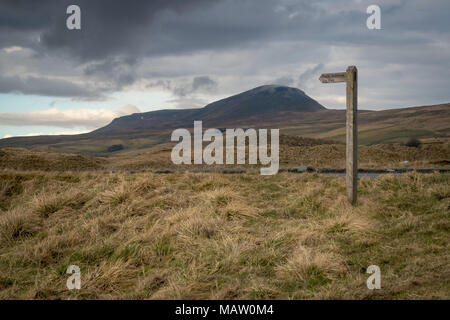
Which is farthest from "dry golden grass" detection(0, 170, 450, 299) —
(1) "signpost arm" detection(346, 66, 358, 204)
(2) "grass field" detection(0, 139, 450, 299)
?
(1) "signpost arm" detection(346, 66, 358, 204)

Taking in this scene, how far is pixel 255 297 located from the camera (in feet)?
15.7

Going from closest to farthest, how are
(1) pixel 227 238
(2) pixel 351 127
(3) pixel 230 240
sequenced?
(3) pixel 230 240 < (1) pixel 227 238 < (2) pixel 351 127

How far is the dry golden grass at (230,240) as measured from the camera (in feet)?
16.9

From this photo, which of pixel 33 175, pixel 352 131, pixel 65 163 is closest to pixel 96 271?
pixel 352 131

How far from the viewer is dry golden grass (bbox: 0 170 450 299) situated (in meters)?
5.16

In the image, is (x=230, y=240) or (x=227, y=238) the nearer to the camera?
(x=230, y=240)

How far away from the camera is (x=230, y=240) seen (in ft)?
21.4

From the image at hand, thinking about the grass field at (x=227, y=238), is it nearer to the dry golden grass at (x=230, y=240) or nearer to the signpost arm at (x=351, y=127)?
the dry golden grass at (x=230, y=240)

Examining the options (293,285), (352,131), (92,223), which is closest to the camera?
(293,285)

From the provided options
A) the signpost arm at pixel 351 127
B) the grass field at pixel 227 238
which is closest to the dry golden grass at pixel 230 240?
the grass field at pixel 227 238

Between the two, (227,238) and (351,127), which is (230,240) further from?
(351,127)

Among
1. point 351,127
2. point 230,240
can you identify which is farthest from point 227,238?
point 351,127
